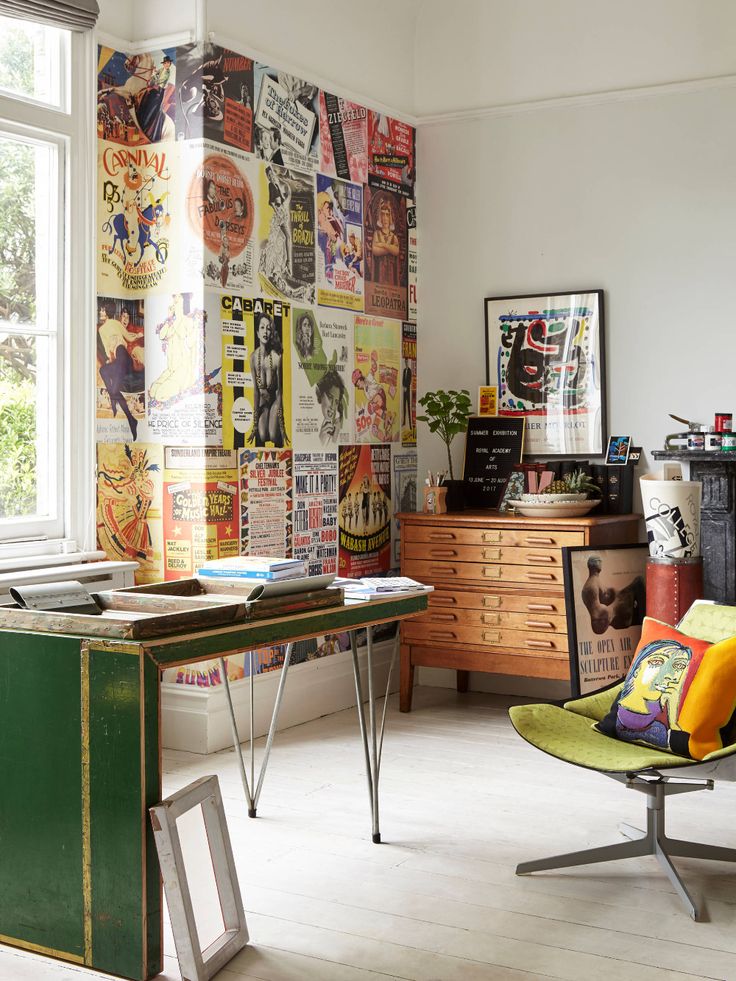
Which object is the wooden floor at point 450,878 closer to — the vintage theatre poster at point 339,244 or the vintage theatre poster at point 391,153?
the vintage theatre poster at point 339,244

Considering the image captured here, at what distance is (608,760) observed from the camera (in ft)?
9.97

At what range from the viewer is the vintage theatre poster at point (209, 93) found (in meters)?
4.62

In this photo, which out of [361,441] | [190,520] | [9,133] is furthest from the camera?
[361,441]

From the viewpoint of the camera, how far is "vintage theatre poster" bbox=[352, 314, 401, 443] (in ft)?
18.4

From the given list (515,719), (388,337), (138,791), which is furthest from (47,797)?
(388,337)

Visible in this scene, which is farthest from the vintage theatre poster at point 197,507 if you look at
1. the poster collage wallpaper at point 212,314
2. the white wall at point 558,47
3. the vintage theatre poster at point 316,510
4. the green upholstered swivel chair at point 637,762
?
the white wall at point 558,47

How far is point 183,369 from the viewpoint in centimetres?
469

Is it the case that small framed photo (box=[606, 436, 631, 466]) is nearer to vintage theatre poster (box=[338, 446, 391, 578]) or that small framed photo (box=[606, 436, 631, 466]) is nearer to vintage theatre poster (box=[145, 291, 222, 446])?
vintage theatre poster (box=[338, 446, 391, 578])

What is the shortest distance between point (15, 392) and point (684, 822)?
290cm

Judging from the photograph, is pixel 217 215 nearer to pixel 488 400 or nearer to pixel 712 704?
pixel 488 400

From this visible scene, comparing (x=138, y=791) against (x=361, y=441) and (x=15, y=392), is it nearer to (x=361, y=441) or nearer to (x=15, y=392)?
(x=15, y=392)

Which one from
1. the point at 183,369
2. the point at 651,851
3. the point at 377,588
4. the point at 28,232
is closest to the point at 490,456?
the point at 183,369

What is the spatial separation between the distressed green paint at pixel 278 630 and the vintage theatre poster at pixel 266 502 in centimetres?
142

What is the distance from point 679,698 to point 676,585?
157 centimetres
